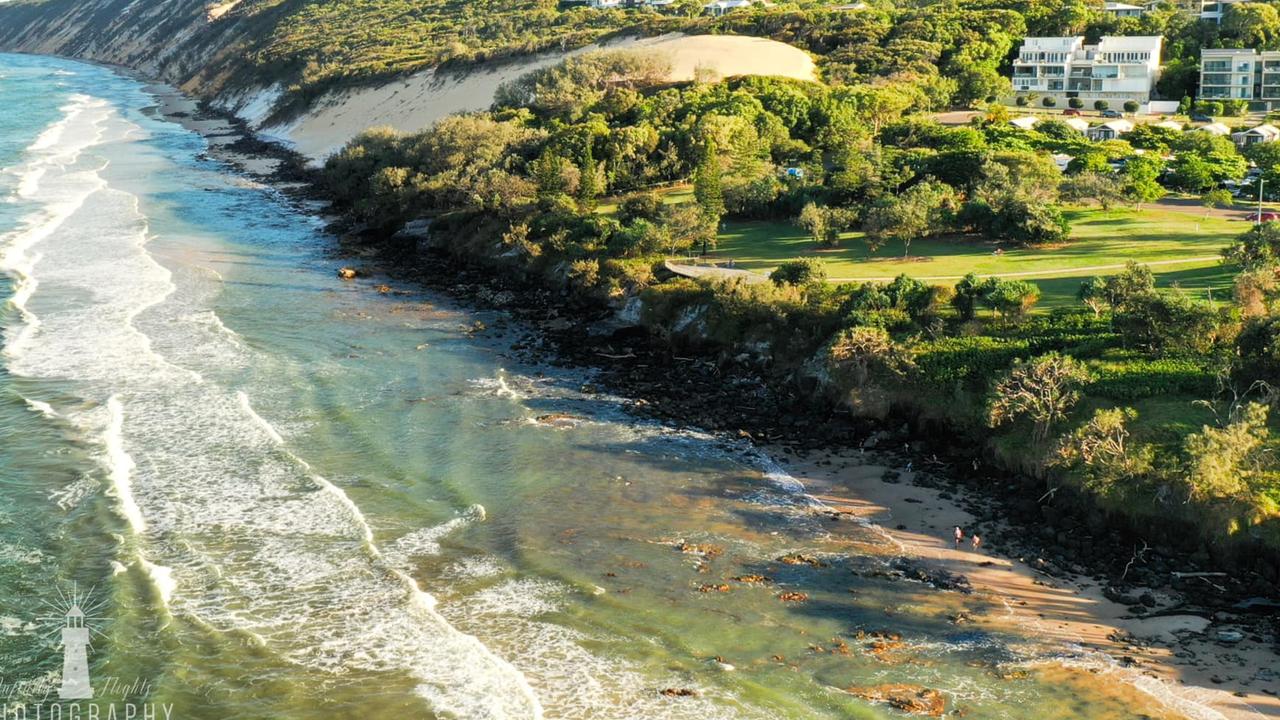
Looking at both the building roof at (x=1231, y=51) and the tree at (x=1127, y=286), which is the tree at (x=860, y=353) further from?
the building roof at (x=1231, y=51)

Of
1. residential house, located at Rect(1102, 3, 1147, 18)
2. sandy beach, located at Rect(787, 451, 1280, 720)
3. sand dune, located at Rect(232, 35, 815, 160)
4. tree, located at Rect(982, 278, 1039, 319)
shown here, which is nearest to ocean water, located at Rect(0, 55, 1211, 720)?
sandy beach, located at Rect(787, 451, 1280, 720)

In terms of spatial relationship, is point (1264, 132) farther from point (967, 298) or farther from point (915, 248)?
point (967, 298)

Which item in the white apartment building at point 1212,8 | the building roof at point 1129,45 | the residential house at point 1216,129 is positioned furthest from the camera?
the white apartment building at point 1212,8

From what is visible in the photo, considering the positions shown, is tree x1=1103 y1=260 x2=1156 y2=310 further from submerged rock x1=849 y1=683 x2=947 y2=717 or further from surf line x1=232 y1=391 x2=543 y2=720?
surf line x1=232 y1=391 x2=543 y2=720

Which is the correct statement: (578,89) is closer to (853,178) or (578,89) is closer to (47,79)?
(853,178)

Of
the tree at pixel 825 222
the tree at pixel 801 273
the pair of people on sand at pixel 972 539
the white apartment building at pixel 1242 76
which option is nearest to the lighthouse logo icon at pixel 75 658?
the pair of people on sand at pixel 972 539

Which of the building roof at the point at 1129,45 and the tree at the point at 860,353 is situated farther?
the building roof at the point at 1129,45

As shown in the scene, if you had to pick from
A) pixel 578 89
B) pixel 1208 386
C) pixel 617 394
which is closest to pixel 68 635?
pixel 617 394
